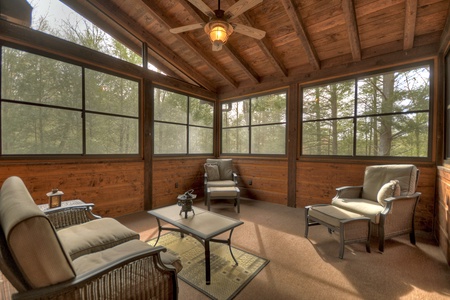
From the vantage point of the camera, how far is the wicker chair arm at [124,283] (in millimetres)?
902

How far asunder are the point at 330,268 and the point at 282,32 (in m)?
3.43

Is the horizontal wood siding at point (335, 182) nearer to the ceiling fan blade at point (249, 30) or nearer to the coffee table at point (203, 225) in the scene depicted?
the coffee table at point (203, 225)

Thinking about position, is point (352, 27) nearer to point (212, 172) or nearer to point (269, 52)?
point (269, 52)

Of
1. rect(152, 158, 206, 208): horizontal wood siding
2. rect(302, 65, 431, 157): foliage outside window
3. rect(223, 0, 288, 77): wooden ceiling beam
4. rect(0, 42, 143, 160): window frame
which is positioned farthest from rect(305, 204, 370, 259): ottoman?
rect(0, 42, 143, 160): window frame

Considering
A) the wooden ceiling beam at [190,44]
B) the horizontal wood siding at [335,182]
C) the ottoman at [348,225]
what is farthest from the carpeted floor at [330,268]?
the wooden ceiling beam at [190,44]

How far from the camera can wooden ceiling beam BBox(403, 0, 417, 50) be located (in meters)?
2.45

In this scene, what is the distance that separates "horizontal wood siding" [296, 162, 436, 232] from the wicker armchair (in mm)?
3268

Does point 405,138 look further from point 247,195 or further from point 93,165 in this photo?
point 93,165

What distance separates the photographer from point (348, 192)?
291 cm

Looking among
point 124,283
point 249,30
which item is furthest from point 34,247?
point 249,30

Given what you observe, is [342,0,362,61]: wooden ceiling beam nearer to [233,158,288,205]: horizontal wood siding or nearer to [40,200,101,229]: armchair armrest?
[233,158,288,205]: horizontal wood siding

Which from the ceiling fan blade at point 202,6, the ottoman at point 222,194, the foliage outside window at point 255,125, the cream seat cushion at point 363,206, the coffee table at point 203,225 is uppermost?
the ceiling fan blade at point 202,6

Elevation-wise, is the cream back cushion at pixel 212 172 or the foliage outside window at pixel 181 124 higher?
the foliage outside window at pixel 181 124

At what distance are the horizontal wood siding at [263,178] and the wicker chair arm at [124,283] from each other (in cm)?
332
